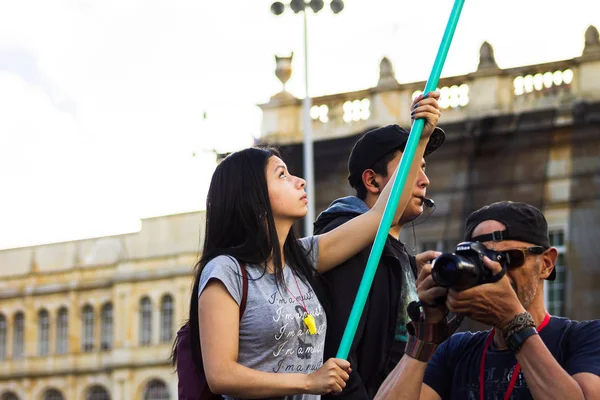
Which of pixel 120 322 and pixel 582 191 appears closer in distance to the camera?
pixel 582 191

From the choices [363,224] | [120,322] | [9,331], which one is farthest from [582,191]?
[9,331]

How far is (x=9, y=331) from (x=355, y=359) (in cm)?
4296

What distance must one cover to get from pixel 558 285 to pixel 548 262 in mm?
19070

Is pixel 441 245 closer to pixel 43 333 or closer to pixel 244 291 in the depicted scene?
pixel 244 291

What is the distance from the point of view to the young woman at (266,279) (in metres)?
3.82

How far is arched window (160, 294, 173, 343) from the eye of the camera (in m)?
41.3

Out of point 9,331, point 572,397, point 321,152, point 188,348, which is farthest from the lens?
point 9,331

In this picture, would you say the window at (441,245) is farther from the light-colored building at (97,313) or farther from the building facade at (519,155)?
the light-colored building at (97,313)

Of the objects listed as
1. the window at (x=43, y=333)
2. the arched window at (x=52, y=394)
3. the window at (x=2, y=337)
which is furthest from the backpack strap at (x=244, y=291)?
the window at (x=2, y=337)

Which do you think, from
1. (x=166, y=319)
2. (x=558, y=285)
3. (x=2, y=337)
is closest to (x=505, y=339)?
(x=558, y=285)

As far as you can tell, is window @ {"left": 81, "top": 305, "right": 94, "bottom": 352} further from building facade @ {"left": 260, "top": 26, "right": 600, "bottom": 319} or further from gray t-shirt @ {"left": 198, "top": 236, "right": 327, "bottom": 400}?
gray t-shirt @ {"left": 198, "top": 236, "right": 327, "bottom": 400}

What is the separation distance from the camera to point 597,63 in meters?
22.8

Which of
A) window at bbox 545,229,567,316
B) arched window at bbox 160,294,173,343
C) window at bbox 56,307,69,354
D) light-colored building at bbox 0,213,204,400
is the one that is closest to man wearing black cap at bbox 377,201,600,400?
window at bbox 545,229,567,316

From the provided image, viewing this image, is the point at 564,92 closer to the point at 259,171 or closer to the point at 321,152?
the point at 321,152
